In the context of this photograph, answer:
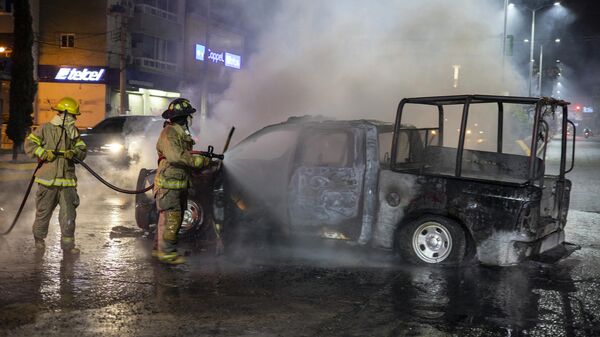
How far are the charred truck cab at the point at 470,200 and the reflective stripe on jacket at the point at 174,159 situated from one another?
1.86 metres

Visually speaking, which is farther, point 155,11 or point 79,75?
point 155,11

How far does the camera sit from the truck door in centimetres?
572

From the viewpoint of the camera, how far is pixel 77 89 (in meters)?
26.8

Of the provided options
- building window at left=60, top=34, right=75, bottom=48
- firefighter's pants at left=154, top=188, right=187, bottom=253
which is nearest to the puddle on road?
firefighter's pants at left=154, top=188, right=187, bottom=253

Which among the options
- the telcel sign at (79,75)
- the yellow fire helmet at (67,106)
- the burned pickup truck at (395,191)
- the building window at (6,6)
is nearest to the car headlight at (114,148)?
the burned pickup truck at (395,191)

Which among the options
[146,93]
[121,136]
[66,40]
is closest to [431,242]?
[121,136]

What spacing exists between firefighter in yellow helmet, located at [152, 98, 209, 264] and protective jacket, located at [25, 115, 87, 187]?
1.02m

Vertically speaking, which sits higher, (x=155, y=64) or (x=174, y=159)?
(x=155, y=64)

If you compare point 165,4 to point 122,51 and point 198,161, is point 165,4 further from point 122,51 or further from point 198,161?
point 198,161

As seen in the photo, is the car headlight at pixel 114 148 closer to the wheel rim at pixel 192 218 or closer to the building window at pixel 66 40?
the wheel rim at pixel 192 218

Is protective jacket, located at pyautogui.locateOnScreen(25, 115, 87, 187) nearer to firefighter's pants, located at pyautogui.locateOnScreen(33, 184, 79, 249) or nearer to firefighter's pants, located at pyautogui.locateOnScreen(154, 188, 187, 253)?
firefighter's pants, located at pyautogui.locateOnScreen(33, 184, 79, 249)

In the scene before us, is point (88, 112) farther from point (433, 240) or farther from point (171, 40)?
point (433, 240)

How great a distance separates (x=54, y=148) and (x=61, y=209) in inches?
23.8

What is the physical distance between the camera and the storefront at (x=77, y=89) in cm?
2656
